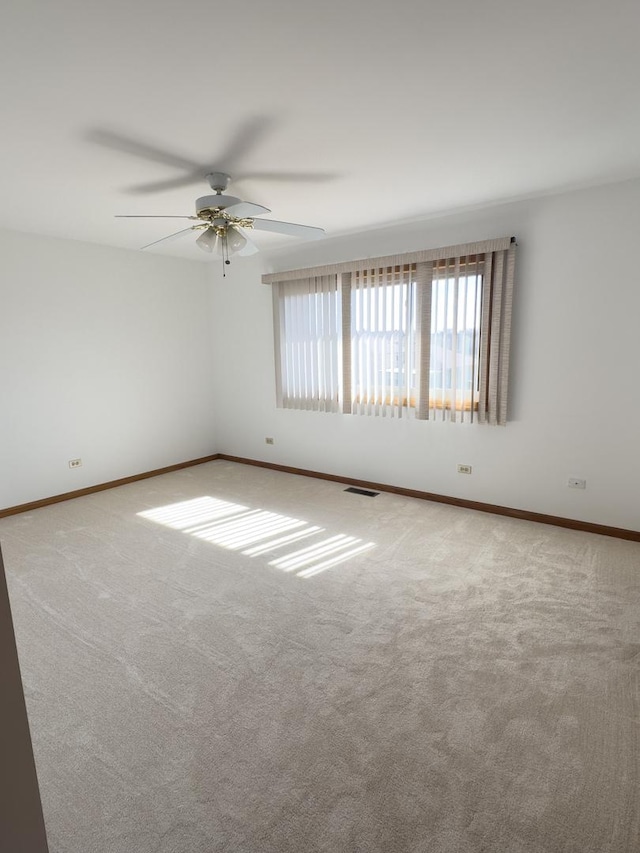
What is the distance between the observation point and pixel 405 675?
2219 mm

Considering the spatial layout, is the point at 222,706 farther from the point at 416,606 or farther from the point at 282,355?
the point at 282,355

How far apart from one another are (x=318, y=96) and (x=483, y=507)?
138 inches

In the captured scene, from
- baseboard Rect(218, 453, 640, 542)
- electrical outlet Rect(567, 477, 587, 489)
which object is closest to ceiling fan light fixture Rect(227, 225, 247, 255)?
baseboard Rect(218, 453, 640, 542)

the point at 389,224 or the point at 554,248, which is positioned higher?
the point at 389,224

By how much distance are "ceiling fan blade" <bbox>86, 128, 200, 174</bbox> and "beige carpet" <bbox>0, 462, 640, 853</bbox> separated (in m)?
2.68

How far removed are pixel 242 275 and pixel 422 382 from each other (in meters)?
2.78

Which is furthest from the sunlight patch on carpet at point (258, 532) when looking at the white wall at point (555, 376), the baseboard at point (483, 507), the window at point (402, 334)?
the window at point (402, 334)

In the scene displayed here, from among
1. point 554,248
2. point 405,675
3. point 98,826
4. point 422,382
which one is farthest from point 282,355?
point 98,826

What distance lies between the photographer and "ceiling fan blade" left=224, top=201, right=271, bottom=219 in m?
2.70

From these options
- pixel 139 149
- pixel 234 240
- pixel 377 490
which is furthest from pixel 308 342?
pixel 139 149

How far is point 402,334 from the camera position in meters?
4.42

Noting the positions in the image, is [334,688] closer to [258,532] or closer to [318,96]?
[258,532]

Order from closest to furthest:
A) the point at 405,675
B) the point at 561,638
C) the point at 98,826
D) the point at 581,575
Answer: the point at 98,826 < the point at 405,675 < the point at 561,638 < the point at 581,575

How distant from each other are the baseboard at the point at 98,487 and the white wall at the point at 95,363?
0.06 metres
